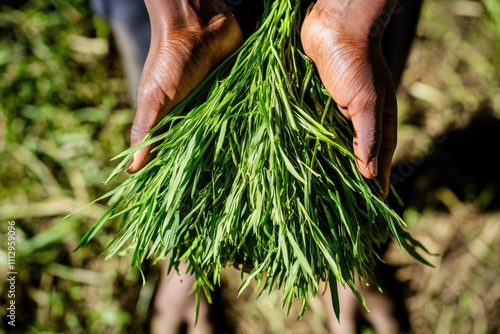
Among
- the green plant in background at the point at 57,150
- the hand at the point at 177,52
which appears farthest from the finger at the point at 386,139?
the green plant in background at the point at 57,150

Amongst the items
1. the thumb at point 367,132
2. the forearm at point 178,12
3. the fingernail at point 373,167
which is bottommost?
the fingernail at point 373,167

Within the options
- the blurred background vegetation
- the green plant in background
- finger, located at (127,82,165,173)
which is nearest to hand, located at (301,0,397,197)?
finger, located at (127,82,165,173)

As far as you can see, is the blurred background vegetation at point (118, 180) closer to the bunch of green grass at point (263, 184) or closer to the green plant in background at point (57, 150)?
the green plant in background at point (57, 150)

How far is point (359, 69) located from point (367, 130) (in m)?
0.09

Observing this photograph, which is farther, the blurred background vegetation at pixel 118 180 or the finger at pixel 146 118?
the blurred background vegetation at pixel 118 180

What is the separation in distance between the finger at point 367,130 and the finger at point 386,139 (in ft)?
0.15

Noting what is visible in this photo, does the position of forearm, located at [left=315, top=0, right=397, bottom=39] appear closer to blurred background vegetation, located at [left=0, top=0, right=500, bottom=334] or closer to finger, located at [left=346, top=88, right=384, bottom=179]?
finger, located at [left=346, top=88, right=384, bottom=179]

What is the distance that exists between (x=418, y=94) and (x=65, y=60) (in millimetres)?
984

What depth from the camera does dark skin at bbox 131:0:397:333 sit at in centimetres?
80

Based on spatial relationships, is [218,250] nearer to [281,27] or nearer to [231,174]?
[231,174]

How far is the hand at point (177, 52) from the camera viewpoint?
2.70 ft

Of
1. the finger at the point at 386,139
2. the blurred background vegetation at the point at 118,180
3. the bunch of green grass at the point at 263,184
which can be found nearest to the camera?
the bunch of green grass at the point at 263,184

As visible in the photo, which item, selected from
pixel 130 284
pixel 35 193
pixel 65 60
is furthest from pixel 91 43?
pixel 130 284

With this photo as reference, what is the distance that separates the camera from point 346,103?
805mm
